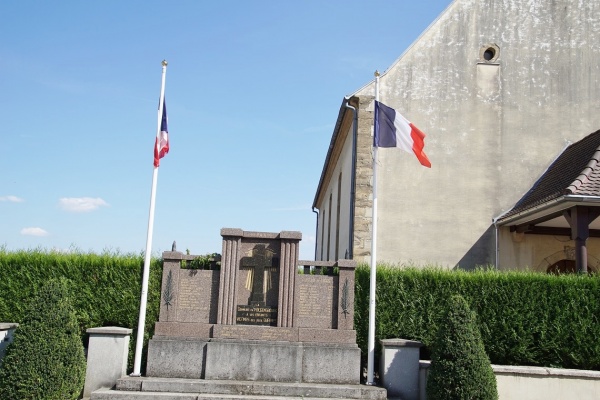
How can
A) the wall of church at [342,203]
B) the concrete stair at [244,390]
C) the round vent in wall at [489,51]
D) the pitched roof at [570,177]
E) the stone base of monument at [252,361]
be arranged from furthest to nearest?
the wall of church at [342,203]
the round vent in wall at [489,51]
the pitched roof at [570,177]
the stone base of monument at [252,361]
the concrete stair at [244,390]

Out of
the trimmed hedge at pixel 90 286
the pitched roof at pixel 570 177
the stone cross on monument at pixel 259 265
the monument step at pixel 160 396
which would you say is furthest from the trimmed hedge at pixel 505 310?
the trimmed hedge at pixel 90 286

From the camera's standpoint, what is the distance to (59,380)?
27.3 ft

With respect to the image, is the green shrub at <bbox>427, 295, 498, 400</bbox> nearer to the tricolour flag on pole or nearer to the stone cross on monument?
the stone cross on monument

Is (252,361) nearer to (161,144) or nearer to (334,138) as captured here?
(161,144)

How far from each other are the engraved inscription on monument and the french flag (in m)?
2.92

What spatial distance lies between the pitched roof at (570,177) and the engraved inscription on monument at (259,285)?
19.8ft

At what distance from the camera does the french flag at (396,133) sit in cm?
1052

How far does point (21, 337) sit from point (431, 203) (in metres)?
9.77

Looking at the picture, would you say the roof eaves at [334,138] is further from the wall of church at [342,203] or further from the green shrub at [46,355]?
the green shrub at [46,355]

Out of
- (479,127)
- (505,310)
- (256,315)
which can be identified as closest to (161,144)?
(256,315)

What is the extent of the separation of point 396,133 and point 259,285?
380cm

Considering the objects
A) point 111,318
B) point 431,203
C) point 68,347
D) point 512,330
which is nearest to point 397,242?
point 431,203

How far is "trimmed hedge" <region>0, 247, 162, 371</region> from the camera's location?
33.6 feet

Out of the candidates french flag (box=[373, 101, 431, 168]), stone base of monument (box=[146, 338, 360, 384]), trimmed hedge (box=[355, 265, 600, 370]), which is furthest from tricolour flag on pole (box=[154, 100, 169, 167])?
trimmed hedge (box=[355, 265, 600, 370])
